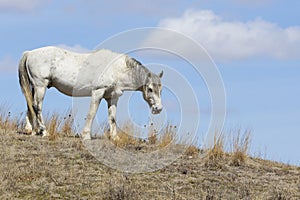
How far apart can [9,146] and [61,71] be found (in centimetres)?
254

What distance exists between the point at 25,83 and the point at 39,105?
2.10 feet

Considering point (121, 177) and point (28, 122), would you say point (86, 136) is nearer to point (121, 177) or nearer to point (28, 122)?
point (28, 122)

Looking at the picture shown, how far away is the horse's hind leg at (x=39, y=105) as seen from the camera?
15203mm

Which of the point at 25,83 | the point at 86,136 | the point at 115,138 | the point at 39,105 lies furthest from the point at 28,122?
the point at 115,138

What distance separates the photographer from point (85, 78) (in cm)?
1529

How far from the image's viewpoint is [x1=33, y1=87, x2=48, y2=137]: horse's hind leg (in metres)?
15.2

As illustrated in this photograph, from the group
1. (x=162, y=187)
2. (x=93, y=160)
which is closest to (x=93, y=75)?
(x=93, y=160)

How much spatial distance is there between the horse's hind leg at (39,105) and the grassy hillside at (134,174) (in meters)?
0.36

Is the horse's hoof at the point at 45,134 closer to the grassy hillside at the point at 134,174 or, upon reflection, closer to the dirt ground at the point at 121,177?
the grassy hillside at the point at 134,174

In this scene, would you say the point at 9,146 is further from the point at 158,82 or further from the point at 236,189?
the point at 236,189

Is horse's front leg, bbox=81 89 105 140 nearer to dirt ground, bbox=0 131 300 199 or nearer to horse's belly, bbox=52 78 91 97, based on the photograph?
horse's belly, bbox=52 78 91 97

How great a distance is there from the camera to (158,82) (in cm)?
1532

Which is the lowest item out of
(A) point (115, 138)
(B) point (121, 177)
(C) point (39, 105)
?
(B) point (121, 177)

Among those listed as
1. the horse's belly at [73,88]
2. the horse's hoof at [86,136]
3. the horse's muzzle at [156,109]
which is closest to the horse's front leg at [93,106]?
the horse's hoof at [86,136]
